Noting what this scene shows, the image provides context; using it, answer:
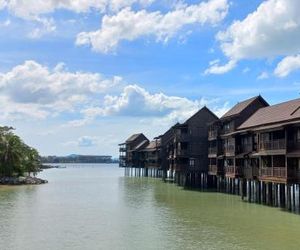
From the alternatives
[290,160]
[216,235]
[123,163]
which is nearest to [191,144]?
[290,160]

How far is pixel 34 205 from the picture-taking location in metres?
52.4

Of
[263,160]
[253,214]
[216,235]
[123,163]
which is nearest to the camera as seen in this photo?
[216,235]

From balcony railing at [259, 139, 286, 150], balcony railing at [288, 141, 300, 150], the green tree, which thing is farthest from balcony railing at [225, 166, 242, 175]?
the green tree

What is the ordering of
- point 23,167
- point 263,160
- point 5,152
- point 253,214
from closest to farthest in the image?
point 253,214, point 263,160, point 5,152, point 23,167

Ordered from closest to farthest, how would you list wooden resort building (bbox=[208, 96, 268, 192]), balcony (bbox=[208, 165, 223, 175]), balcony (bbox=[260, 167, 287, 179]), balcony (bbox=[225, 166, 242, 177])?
1. balcony (bbox=[260, 167, 287, 179])
2. balcony (bbox=[225, 166, 242, 177])
3. wooden resort building (bbox=[208, 96, 268, 192])
4. balcony (bbox=[208, 165, 223, 175])

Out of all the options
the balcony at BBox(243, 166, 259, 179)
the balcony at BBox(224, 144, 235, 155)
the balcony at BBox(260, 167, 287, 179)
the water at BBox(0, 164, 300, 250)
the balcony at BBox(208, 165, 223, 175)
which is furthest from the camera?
the balcony at BBox(208, 165, 223, 175)

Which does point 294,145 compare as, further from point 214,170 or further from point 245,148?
point 214,170

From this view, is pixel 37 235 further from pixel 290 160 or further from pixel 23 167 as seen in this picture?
pixel 23 167

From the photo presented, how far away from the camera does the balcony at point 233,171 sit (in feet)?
192

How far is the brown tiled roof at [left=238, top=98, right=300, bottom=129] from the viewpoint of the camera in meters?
48.6

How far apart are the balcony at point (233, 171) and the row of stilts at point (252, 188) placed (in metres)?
1.15

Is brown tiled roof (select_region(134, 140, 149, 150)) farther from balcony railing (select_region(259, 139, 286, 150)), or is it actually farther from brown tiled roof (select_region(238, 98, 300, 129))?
balcony railing (select_region(259, 139, 286, 150))

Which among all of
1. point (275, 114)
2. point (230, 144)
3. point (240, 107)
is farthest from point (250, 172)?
point (240, 107)

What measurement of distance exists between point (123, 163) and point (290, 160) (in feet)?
330
